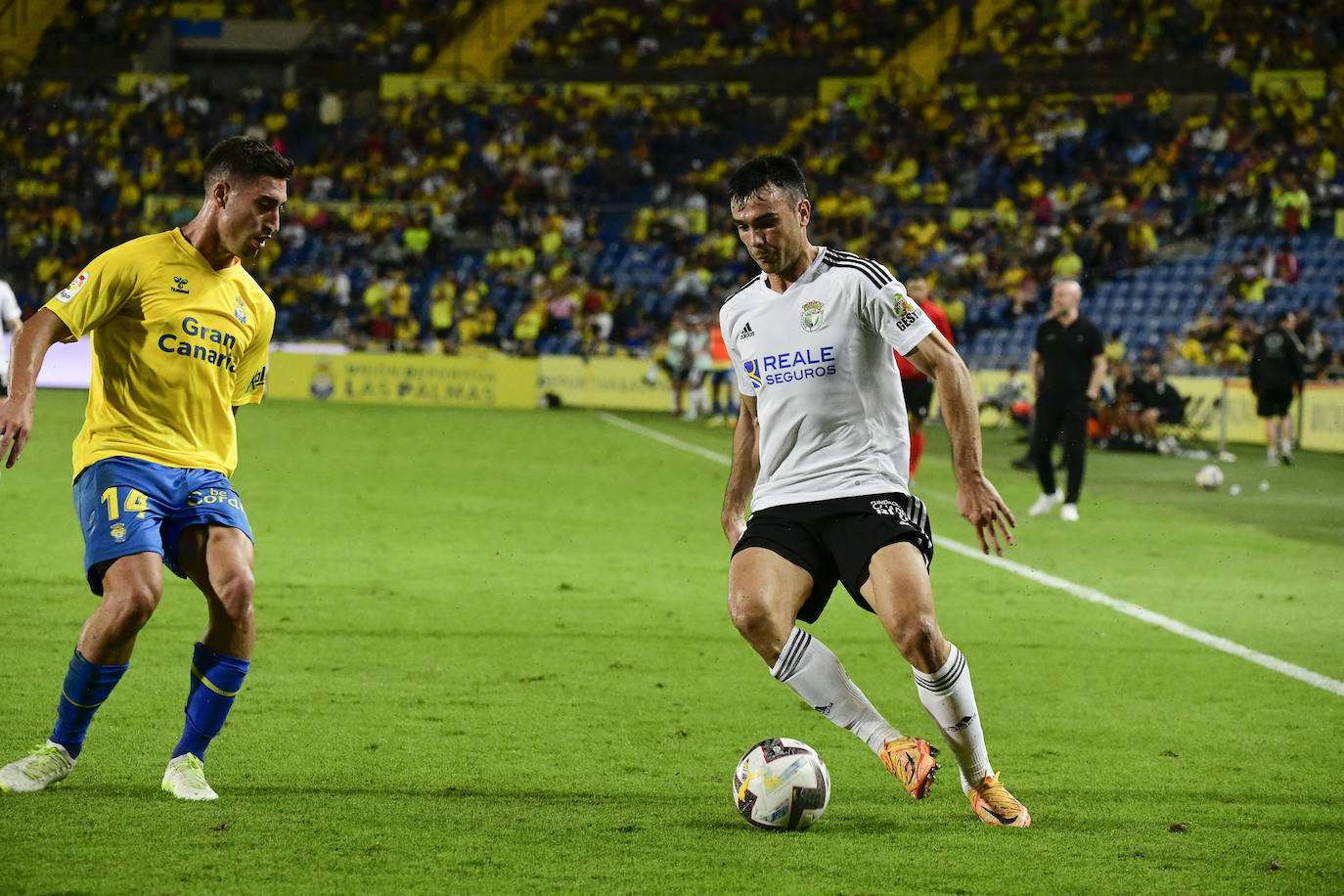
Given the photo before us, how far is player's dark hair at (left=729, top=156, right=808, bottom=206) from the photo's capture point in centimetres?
498

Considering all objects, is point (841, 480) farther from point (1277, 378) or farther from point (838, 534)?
point (1277, 378)

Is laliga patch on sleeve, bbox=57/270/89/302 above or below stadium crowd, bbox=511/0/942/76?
below

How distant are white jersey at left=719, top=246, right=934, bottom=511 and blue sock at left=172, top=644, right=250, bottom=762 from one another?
180 centimetres

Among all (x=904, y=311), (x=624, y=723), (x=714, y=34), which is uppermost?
(x=714, y=34)

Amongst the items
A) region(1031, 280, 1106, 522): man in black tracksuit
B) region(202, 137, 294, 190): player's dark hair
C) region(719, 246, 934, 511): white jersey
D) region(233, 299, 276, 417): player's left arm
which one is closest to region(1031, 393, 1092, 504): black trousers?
region(1031, 280, 1106, 522): man in black tracksuit

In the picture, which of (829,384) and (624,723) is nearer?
(829,384)

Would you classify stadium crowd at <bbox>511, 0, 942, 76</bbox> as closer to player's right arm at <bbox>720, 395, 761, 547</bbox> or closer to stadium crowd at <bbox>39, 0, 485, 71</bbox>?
stadium crowd at <bbox>39, 0, 485, 71</bbox>

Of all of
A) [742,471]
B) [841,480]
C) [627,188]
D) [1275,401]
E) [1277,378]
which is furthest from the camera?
[627,188]

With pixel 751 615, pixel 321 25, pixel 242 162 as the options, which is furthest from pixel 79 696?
pixel 321 25

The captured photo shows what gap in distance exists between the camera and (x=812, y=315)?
201 inches

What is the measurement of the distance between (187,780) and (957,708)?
7.97ft

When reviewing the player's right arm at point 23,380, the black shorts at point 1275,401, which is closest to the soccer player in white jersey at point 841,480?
the player's right arm at point 23,380

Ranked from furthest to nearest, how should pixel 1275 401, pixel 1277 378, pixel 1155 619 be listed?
pixel 1275 401 < pixel 1277 378 < pixel 1155 619

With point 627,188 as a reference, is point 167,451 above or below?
below
